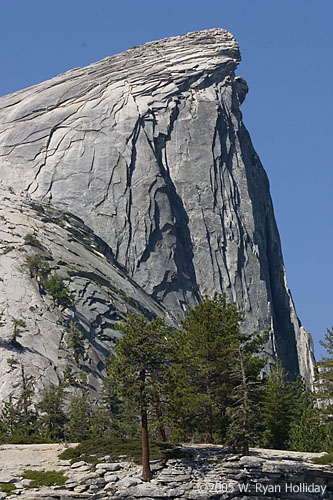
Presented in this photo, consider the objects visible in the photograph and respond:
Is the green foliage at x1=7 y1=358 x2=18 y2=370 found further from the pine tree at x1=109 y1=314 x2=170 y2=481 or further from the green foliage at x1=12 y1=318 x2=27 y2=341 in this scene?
the pine tree at x1=109 y1=314 x2=170 y2=481

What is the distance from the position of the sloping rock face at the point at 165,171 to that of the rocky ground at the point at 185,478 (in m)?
92.0

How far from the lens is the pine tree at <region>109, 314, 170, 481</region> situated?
157ft

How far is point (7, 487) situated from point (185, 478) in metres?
10.2

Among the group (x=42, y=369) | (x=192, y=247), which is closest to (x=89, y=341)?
(x=42, y=369)

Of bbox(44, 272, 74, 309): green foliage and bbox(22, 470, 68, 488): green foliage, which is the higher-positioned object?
bbox(44, 272, 74, 309): green foliage

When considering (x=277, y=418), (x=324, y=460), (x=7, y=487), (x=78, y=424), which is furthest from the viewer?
(x=78, y=424)

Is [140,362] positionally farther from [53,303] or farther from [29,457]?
[53,303]

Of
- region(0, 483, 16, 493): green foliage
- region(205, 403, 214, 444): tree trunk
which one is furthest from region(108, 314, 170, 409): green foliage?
region(0, 483, 16, 493): green foliage

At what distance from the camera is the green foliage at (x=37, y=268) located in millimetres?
108500

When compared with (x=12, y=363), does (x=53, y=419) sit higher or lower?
lower

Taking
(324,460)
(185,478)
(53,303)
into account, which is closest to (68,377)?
(53,303)

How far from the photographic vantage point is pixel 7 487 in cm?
4381

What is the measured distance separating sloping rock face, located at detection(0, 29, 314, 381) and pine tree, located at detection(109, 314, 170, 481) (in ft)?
298

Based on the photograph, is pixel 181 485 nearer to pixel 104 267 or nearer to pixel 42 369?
pixel 42 369
